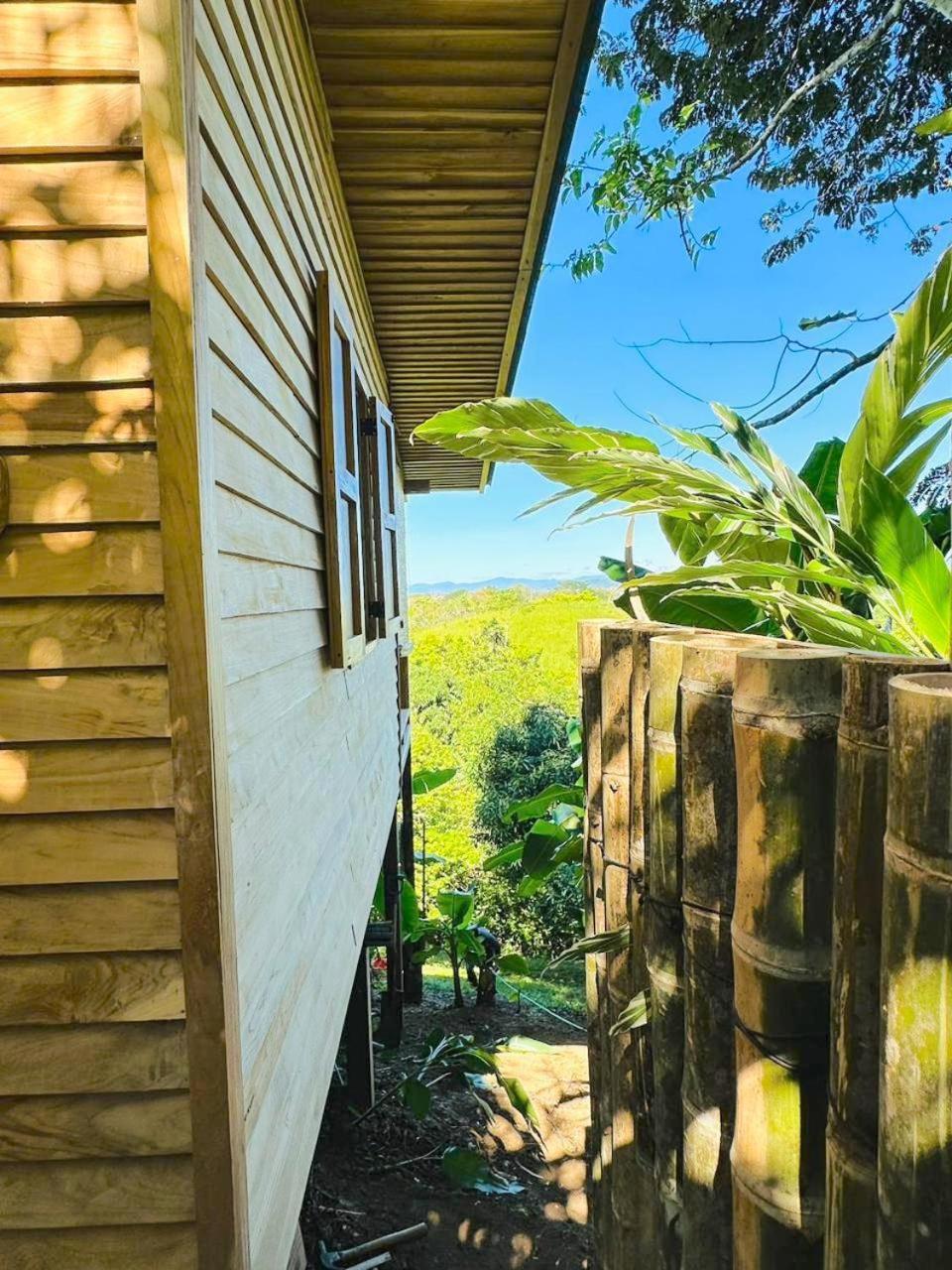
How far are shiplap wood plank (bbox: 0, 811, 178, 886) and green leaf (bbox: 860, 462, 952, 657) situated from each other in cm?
142

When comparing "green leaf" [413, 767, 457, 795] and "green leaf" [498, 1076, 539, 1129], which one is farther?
"green leaf" [413, 767, 457, 795]

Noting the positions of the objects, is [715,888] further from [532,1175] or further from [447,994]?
[447,994]

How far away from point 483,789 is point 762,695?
14620 millimetres

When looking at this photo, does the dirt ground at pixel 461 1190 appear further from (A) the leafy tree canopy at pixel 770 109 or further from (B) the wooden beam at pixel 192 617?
(A) the leafy tree canopy at pixel 770 109

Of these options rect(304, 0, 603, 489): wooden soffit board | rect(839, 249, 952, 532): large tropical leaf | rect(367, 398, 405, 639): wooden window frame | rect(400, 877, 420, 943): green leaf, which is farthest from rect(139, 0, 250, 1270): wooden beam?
rect(400, 877, 420, 943): green leaf

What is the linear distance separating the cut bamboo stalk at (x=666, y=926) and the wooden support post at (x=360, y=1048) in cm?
424

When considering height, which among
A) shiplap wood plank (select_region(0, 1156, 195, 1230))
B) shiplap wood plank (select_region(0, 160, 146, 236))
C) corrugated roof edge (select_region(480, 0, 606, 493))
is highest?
corrugated roof edge (select_region(480, 0, 606, 493))

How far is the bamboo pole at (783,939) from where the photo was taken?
916 mm

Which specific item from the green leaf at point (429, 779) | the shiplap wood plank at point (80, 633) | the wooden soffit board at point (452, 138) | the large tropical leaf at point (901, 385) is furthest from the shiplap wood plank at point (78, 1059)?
the green leaf at point (429, 779)

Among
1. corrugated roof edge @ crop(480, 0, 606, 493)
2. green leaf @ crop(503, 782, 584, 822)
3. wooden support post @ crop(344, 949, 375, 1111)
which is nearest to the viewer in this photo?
corrugated roof edge @ crop(480, 0, 606, 493)

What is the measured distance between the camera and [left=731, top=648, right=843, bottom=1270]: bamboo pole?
0.92m

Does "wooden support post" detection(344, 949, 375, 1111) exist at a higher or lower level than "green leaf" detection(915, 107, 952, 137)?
lower

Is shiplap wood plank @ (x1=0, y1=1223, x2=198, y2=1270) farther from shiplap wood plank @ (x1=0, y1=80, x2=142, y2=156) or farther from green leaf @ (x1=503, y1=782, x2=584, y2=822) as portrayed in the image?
green leaf @ (x1=503, y1=782, x2=584, y2=822)

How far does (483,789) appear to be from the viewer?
1523 cm
